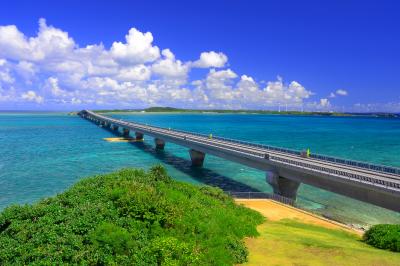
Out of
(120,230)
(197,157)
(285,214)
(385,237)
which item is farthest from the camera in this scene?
(197,157)

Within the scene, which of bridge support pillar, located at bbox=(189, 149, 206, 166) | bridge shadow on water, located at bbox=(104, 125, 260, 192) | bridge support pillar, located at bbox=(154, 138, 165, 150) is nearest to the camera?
bridge shadow on water, located at bbox=(104, 125, 260, 192)

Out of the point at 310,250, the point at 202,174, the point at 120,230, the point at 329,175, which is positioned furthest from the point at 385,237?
the point at 202,174

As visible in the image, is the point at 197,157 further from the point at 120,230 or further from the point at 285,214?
the point at 120,230

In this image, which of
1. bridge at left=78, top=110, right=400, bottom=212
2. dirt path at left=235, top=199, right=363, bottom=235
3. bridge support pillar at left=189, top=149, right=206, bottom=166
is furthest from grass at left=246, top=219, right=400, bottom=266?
bridge support pillar at left=189, top=149, right=206, bottom=166

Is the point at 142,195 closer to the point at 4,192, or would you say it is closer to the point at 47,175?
the point at 4,192

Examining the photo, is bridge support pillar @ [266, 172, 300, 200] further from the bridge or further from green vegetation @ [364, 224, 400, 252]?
green vegetation @ [364, 224, 400, 252]

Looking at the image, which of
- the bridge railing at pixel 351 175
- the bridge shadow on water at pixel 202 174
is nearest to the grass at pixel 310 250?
the bridge railing at pixel 351 175
